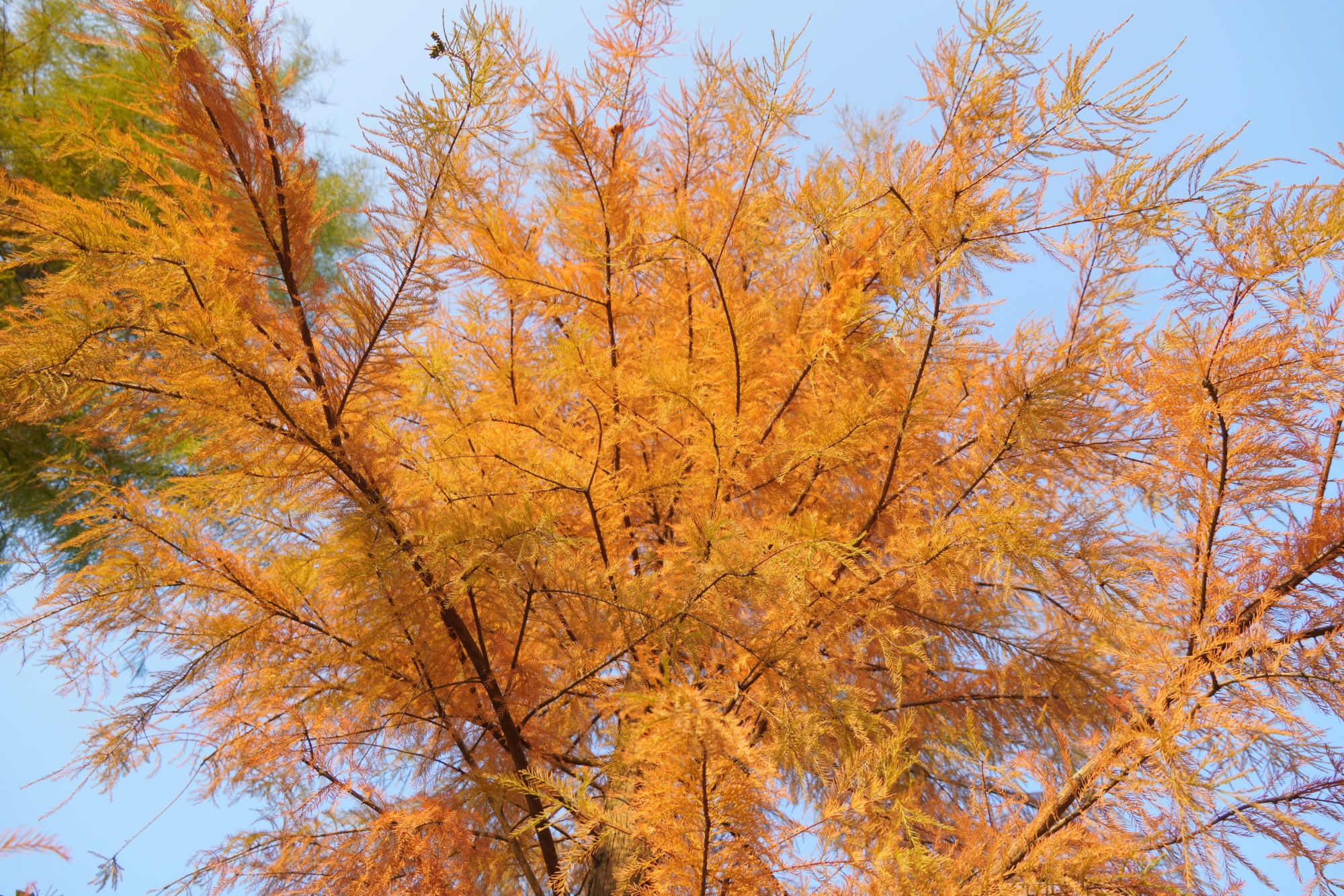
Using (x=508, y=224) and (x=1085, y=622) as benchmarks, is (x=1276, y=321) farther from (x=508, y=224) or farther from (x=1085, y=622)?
(x=508, y=224)

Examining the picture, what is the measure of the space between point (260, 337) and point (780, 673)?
107 centimetres

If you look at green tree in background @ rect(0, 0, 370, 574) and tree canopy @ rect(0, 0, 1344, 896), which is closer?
tree canopy @ rect(0, 0, 1344, 896)

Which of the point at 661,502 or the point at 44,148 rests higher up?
the point at 44,148

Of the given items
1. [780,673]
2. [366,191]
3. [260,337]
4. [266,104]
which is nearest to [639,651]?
[780,673]

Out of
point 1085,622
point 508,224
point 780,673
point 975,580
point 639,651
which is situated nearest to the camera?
point 780,673

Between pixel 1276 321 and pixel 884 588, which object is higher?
pixel 1276 321

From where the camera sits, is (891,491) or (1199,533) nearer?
(1199,533)

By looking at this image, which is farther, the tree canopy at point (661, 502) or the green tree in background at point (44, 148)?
the green tree in background at point (44, 148)

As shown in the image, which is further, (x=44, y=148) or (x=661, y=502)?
(x=44, y=148)

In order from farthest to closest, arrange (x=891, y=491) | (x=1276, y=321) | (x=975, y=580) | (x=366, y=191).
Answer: (x=366, y=191), (x=975, y=580), (x=891, y=491), (x=1276, y=321)

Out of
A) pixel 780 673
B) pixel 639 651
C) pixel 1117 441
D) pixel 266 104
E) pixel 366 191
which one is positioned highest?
pixel 366 191

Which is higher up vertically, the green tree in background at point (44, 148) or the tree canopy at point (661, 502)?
the green tree in background at point (44, 148)

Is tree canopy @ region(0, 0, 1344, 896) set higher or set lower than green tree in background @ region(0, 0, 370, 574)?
lower

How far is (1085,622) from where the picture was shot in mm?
1966
